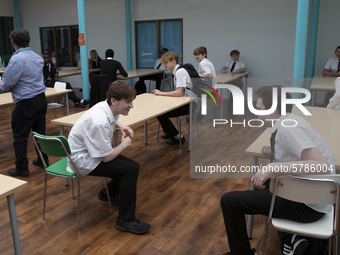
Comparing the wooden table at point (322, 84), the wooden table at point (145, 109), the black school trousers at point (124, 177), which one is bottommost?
the black school trousers at point (124, 177)

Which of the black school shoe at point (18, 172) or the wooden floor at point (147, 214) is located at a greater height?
the black school shoe at point (18, 172)

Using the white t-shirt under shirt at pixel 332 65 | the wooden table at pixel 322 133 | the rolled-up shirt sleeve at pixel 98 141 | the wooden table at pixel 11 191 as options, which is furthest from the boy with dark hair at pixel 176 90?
the white t-shirt under shirt at pixel 332 65

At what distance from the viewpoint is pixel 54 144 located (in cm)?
249

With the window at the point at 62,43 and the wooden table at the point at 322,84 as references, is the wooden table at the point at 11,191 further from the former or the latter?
the window at the point at 62,43

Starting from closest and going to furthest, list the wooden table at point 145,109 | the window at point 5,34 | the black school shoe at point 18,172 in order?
the wooden table at point 145,109 → the black school shoe at point 18,172 → the window at point 5,34

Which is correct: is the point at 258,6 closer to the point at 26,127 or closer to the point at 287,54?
the point at 287,54

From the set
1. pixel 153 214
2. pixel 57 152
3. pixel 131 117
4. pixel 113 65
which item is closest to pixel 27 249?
pixel 57 152

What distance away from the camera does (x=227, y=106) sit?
7035mm

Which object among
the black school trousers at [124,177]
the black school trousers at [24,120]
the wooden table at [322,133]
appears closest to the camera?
the wooden table at [322,133]

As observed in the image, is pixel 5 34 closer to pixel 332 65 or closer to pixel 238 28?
pixel 238 28

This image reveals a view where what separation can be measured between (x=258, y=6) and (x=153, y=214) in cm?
582

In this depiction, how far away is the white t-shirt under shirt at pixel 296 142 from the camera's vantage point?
5.75 feet

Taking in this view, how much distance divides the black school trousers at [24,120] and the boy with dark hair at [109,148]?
46.4 inches

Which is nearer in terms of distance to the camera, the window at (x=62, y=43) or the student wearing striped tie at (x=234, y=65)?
the student wearing striped tie at (x=234, y=65)
